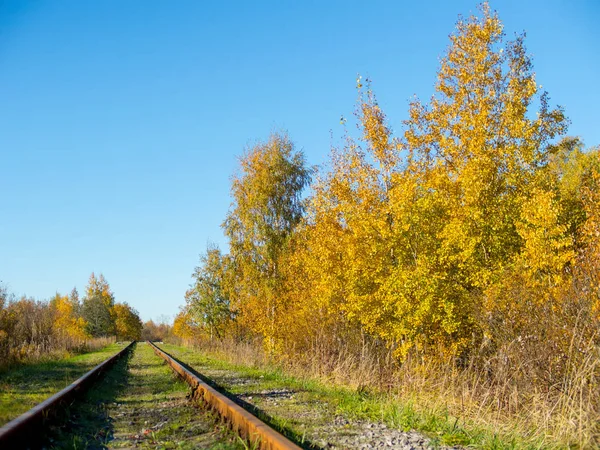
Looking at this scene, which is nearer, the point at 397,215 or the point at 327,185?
the point at 397,215

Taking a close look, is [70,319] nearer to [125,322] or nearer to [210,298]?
[125,322]

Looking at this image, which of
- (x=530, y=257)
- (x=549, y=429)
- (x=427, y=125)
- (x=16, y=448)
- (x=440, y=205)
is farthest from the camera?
(x=427, y=125)

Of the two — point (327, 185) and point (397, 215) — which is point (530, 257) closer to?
point (397, 215)

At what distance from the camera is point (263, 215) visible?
26984mm

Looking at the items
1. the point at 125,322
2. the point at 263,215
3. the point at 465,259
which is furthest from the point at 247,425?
the point at 125,322

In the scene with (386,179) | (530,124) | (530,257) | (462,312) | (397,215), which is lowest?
(462,312)

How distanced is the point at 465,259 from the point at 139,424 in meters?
8.03

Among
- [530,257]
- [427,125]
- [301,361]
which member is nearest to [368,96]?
[427,125]

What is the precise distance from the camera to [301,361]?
18.4 meters

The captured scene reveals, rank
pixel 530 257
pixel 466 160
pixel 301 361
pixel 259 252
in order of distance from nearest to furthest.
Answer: pixel 530 257 → pixel 466 160 → pixel 301 361 → pixel 259 252

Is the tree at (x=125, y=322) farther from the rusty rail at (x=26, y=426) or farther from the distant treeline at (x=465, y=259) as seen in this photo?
the rusty rail at (x=26, y=426)

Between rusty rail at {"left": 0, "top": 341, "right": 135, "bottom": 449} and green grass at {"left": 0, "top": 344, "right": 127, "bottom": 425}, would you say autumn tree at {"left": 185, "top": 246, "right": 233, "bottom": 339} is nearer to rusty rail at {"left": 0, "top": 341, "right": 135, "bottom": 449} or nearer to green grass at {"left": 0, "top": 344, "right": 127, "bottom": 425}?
green grass at {"left": 0, "top": 344, "right": 127, "bottom": 425}

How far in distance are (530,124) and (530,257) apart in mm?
4891

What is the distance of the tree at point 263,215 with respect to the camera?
2612 centimetres
